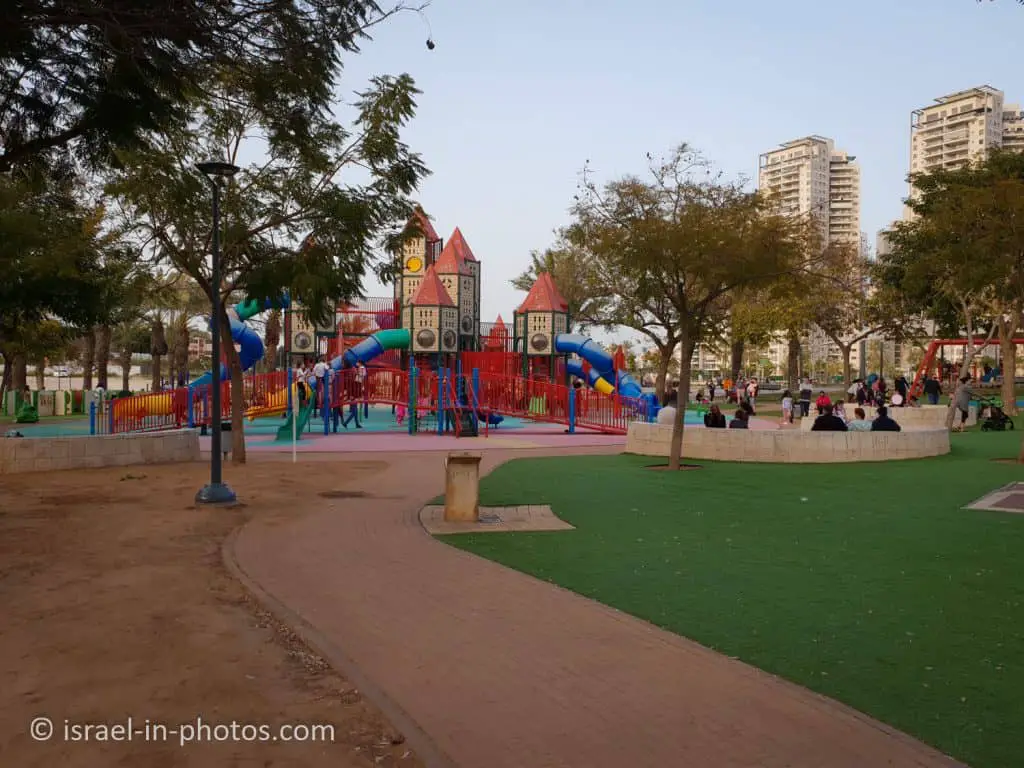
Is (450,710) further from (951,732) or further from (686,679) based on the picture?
(951,732)

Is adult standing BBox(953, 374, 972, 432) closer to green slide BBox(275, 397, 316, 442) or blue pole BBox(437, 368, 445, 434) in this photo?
blue pole BBox(437, 368, 445, 434)

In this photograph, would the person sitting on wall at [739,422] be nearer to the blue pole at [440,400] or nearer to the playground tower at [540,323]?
the blue pole at [440,400]

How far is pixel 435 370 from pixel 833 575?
2529cm

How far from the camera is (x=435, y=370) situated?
105ft

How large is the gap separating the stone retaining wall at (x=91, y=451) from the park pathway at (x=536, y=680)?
9650 mm

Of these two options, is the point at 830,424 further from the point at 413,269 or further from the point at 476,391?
the point at 413,269

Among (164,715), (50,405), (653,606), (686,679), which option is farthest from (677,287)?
(50,405)

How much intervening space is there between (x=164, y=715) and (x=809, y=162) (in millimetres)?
139814

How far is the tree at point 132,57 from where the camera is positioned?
24.8 feet

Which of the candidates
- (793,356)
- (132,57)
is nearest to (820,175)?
(793,356)

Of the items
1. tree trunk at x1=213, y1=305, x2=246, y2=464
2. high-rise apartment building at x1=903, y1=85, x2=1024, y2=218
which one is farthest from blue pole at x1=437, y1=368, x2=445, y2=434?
high-rise apartment building at x1=903, y1=85, x2=1024, y2=218

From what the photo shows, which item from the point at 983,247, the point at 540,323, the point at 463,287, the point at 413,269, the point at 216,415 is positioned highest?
the point at 413,269

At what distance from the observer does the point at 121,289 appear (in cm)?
1639

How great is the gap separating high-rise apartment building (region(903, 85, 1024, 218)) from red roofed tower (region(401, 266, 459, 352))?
98469 millimetres
